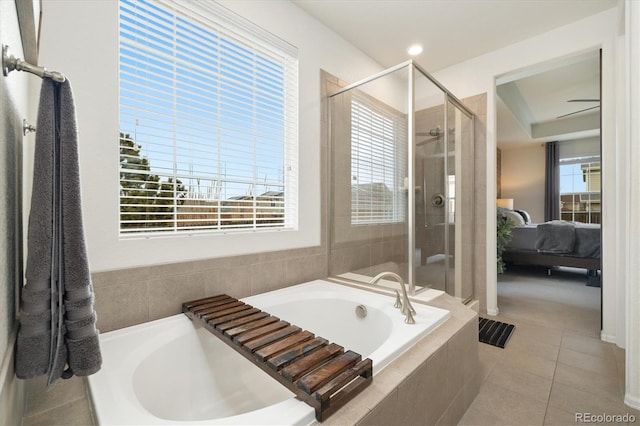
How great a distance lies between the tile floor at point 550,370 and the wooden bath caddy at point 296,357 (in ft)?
3.08

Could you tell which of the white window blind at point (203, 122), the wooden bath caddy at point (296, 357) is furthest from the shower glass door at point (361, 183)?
the wooden bath caddy at point (296, 357)

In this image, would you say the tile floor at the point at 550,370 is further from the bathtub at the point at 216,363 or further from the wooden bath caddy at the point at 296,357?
the wooden bath caddy at the point at 296,357

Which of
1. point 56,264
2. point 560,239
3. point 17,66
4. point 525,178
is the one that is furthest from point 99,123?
point 525,178

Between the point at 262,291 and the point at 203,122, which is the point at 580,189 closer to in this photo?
the point at 262,291

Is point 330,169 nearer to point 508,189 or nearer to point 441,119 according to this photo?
point 441,119

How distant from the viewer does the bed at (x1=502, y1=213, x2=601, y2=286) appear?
3869 mm

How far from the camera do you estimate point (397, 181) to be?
2260 millimetres

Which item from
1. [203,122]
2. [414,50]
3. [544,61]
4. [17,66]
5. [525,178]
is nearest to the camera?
[17,66]

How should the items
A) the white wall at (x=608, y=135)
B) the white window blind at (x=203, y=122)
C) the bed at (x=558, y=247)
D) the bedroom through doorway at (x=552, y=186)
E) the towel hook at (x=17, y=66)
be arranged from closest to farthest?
the towel hook at (x=17, y=66), the white window blind at (x=203, y=122), the white wall at (x=608, y=135), the bedroom through doorway at (x=552, y=186), the bed at (x=558, y=247)

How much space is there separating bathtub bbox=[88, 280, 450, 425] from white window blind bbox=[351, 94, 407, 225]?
2.50 ft

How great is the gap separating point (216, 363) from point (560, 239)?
471 centimetres

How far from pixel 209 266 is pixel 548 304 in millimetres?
3541

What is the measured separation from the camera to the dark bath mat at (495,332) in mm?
2288

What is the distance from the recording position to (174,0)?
Answer: 1.59 meters
